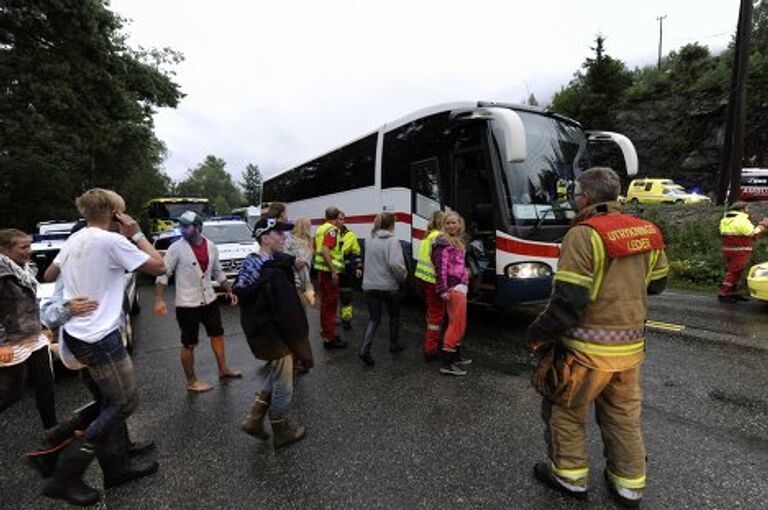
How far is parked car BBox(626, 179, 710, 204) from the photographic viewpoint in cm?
2700

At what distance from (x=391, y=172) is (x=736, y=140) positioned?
11.2 meters

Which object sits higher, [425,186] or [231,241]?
[425,186]

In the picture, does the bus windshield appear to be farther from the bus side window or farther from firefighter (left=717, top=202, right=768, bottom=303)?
firefighter (left=717, top=202, right=768, bottom=303)

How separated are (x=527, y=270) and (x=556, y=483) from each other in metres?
3.38

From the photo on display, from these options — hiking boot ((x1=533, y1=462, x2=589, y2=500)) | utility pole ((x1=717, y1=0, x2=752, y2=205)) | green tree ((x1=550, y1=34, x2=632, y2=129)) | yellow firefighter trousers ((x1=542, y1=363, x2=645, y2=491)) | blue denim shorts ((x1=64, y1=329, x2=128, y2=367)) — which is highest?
green tree ((x1=550, y1=34, x2=632, y2=129))

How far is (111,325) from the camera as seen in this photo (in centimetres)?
309

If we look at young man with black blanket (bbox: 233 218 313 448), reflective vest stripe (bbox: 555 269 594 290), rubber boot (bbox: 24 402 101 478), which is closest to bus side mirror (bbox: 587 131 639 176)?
reflective vest stripe (bbox: 555 269 594 290)

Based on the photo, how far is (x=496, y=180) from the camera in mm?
6395

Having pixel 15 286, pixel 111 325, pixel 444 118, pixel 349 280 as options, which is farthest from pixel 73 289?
pixel 444 118

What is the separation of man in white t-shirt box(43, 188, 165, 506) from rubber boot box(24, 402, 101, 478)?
16cm

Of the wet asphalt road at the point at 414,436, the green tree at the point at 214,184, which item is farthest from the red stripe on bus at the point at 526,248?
the green tree at the point at 214,184

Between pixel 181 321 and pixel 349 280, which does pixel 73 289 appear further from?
pixel 349 280

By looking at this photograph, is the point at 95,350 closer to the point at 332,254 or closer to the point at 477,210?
the point at 332,254

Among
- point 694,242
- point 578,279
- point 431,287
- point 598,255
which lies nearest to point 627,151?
point 431,287
